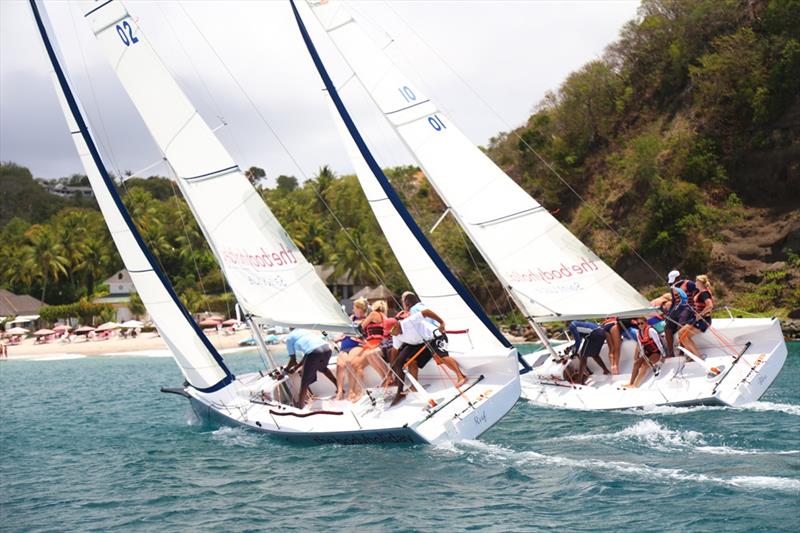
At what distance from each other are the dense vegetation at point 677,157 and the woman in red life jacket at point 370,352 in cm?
2187

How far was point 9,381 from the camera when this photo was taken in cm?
3522

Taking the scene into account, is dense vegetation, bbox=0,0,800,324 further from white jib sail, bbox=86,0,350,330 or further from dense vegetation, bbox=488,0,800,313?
white jib sail, bbox=86,0,350,330

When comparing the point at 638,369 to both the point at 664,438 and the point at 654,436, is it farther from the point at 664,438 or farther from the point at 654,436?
the point at 664,438

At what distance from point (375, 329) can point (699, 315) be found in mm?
6073

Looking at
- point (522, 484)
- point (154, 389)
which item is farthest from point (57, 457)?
point (154, 389)

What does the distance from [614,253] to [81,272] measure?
47886mm

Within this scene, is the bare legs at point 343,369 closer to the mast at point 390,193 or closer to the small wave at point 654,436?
the mast at point 390,193

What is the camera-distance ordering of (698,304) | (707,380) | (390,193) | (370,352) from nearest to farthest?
(370,352) → (707,380) → (698,304) → (390,193)

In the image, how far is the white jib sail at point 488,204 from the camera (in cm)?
1792

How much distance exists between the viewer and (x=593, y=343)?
56.4 ft

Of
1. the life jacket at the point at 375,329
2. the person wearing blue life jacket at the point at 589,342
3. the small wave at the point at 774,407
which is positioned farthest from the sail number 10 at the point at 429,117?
the small wave at the point at 774,407

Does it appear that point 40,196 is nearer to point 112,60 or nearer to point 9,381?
point 9,381

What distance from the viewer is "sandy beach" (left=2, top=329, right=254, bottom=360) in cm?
5325

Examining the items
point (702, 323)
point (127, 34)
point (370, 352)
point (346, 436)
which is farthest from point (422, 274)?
point (127, 34)
